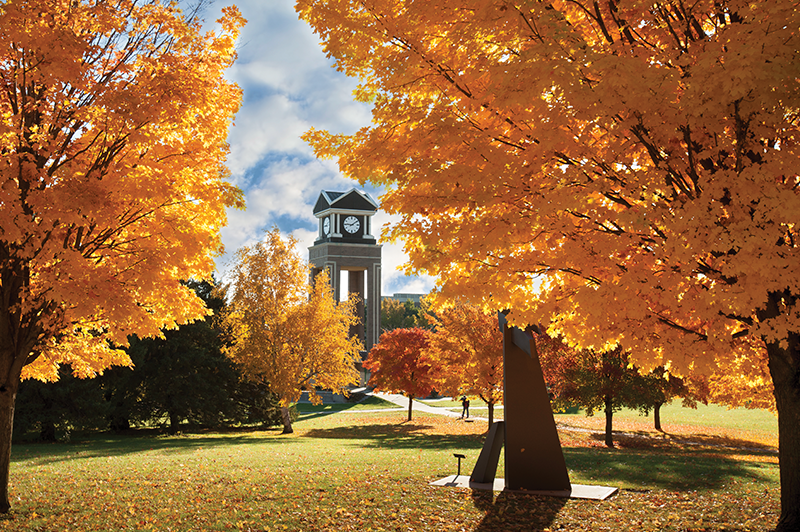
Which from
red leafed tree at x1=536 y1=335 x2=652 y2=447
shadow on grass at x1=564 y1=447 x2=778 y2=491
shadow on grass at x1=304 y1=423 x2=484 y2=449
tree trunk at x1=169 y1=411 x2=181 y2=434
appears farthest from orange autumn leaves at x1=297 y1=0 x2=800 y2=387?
tree trunk at x1=169 y1=411 x2=181 y2=434

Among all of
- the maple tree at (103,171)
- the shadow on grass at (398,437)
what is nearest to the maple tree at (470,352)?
the shadow on grass at (398,437)

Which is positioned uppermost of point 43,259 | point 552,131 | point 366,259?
point 366,259

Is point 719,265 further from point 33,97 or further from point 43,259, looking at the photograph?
point 33,97

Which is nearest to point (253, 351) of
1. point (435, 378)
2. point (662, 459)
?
point (435, 378)

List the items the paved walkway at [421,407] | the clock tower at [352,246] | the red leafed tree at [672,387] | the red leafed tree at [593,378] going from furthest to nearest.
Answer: the clock tower at [352,246] → the paved walkway at [421,407] → the red leafed tree at [593,378] → the red leafed tree at [672,387]

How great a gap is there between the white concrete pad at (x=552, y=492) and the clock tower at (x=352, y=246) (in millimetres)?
48336

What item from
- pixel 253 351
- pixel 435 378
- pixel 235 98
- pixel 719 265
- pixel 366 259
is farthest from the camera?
pixel 366 259

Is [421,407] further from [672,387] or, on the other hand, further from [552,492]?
[552,492]

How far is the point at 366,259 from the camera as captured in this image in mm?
60156

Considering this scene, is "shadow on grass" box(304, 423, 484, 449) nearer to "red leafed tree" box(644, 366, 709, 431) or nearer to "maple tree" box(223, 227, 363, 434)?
"maple tree" box(223, 227, 363, 434)

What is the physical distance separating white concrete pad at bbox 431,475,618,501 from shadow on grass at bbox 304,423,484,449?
843cm

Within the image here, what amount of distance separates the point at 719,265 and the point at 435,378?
27469mm

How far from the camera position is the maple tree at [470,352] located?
25.0 m

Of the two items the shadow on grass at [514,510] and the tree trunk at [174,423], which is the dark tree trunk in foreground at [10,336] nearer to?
the shadow on grass at [514,510]
